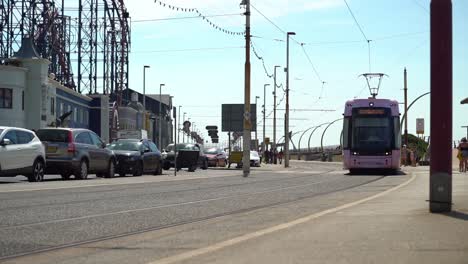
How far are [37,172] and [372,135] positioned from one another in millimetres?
15551

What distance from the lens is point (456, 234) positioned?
8836 millimetres

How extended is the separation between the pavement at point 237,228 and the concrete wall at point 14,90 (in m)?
38.0

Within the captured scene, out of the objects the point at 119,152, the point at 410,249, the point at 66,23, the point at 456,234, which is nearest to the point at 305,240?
the point at 410,249

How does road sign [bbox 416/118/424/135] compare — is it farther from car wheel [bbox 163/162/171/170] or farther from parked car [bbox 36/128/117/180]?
parked car [bbox 36/128/117/180]

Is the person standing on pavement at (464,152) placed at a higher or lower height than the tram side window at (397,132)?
lower

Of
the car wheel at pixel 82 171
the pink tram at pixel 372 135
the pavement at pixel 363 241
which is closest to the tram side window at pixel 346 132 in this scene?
the pink tram at pixel 372 135

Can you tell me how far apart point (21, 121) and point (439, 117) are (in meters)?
47.2

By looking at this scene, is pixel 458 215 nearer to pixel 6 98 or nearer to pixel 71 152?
pixel 71 152

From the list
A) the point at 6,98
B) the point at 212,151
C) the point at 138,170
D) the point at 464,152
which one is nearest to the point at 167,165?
the point at 138,170

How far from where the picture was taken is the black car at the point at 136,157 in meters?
27.5

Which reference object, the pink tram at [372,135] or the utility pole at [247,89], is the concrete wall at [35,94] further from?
the pink tram at [372,135]

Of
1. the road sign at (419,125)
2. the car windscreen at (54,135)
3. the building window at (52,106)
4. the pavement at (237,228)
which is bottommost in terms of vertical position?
the pavement at (237,228)

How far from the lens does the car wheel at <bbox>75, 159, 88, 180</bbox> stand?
906 inches

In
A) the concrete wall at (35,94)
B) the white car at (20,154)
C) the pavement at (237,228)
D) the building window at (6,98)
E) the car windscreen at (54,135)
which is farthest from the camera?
the concrete wall at (35,94)
